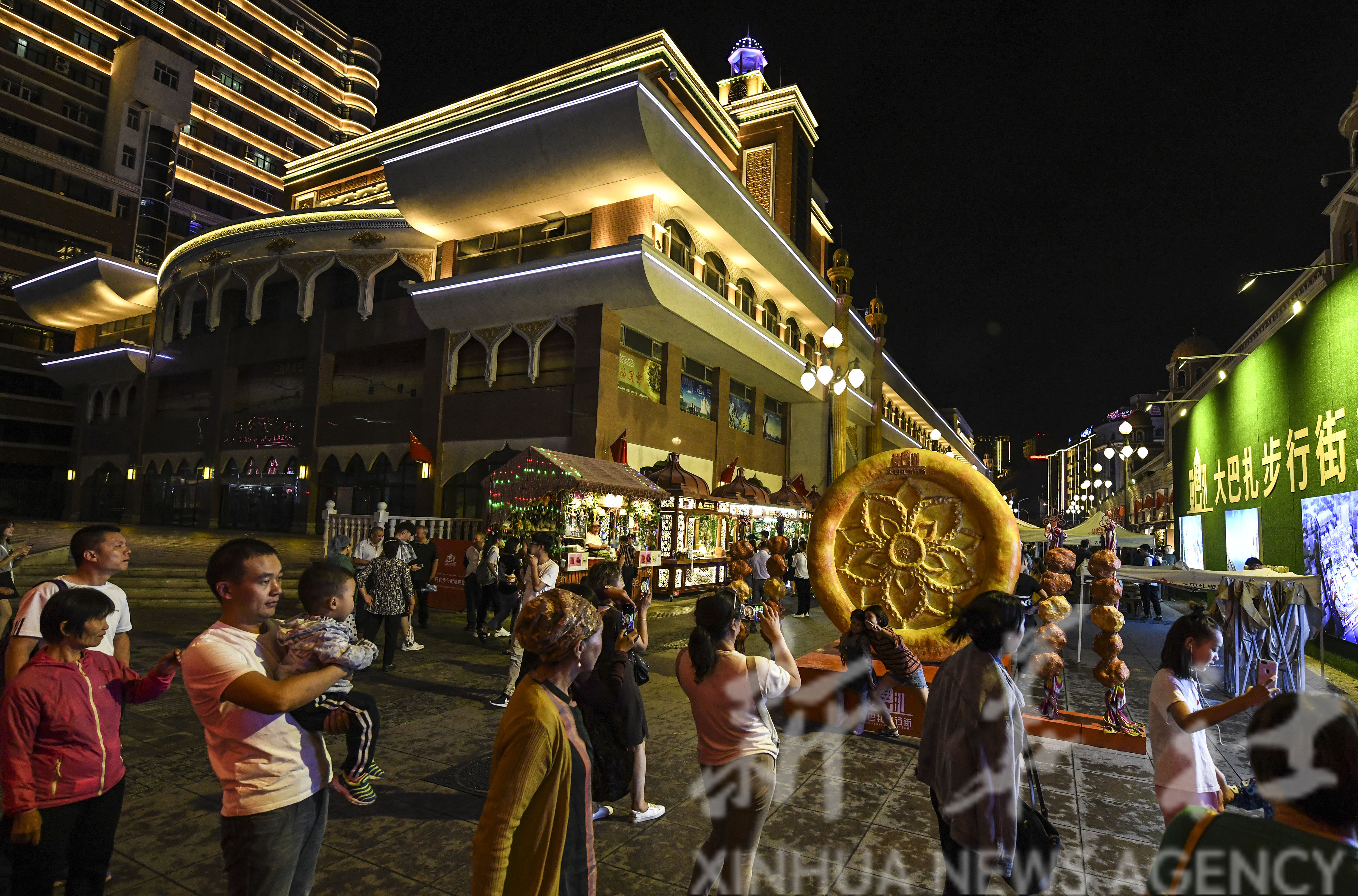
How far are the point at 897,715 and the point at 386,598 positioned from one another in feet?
20.1

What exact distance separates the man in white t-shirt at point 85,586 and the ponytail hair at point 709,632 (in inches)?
107

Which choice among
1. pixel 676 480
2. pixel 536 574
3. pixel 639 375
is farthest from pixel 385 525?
pixel 536 574

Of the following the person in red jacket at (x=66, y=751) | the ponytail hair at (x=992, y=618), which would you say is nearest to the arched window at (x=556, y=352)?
the person in red jacket at (x=66, y=751)

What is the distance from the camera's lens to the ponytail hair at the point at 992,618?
2896 millimetres

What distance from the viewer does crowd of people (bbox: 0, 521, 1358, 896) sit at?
5.29 ft

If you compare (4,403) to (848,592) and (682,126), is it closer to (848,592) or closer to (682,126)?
(682,126)

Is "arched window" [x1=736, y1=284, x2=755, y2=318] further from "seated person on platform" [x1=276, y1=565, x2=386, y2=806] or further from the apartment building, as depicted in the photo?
the apartment building

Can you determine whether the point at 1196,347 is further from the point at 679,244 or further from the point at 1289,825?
the point at 1289,825

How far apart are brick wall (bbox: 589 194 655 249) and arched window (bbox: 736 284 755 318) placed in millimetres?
5656

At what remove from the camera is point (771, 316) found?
27766 mm

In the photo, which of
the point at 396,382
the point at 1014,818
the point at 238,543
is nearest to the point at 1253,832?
the point at 1014,818

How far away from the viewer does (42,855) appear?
2.72 m

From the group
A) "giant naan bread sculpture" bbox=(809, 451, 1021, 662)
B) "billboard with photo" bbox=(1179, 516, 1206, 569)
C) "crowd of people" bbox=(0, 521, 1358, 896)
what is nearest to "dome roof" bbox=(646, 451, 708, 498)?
"giant naan bread sculpture" bbox=(809, 451, 1021, 662)

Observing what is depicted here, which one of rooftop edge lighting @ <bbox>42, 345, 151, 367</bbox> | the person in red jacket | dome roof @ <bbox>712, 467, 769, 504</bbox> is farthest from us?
A: rooftop edge lighting @ <bbox>42, 345, 151, 367</bbox>
